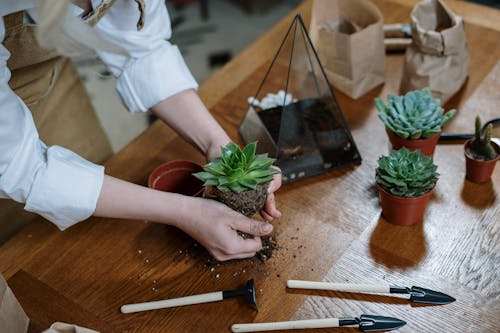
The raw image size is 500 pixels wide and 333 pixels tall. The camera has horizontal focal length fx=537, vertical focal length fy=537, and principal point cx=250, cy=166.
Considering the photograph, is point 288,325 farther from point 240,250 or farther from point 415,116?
point 415,116

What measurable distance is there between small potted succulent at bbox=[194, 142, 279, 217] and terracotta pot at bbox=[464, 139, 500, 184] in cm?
40

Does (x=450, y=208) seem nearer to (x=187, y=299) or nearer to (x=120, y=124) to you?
(x=187, y=299)

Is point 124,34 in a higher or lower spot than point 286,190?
A: higher

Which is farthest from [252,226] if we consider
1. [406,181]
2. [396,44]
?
[396,44]

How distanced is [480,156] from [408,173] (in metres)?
0.21

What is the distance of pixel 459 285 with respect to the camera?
903 millimetres

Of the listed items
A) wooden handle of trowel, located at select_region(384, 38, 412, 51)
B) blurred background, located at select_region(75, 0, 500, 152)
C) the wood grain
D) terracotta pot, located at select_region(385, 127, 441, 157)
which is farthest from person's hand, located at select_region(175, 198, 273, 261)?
blurred background, located at select_region(75, 0, 500, 152)

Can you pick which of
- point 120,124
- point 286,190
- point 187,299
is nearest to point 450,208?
point 286,190

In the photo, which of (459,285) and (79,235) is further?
(79,235)

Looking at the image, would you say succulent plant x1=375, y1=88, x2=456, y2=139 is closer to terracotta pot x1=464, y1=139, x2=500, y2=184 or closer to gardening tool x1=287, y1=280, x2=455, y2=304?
terracotta pot x1=464, y1=139, x2=500, y2=184

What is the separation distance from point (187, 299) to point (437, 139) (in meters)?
0.58

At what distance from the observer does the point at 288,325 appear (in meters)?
0.86

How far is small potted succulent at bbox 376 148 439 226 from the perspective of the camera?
0.94 m

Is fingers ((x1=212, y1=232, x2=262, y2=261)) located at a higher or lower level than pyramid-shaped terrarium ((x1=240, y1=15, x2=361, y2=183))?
lower
